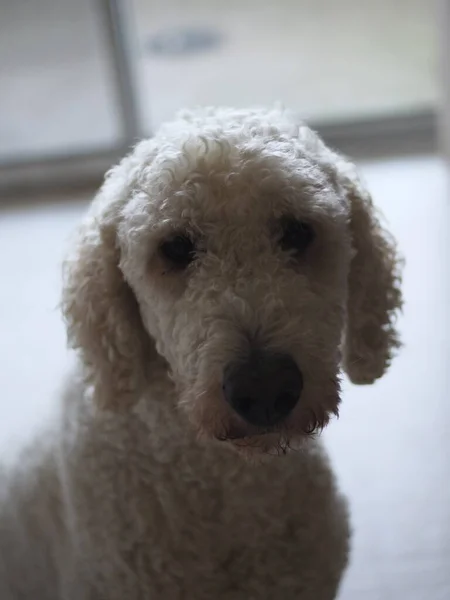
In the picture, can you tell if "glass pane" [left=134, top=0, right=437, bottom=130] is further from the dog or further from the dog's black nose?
the dog's black nose

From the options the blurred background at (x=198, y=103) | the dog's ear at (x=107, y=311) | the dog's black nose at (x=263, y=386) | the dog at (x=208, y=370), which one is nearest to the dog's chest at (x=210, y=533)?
the dog at (x=208, y=370)

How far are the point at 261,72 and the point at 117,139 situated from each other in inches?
28.4

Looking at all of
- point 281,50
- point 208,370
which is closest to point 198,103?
point 281,50

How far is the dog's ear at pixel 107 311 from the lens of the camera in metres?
1.21

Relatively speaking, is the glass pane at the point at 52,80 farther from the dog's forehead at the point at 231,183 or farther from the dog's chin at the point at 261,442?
the dog's chin at the point at 261,442

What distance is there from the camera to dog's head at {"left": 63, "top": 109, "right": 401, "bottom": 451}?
Answer: 3.43 ft

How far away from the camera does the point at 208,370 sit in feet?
3.45

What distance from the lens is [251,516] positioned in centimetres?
128

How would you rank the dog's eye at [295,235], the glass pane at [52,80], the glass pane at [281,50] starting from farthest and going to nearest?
the glass pane at [281,50] < the glass pane at [52,80] < the dog's eye at [295,235]

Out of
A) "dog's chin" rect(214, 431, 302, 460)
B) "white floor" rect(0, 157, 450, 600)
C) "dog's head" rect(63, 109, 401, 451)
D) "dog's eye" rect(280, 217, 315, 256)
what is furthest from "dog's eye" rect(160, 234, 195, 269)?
"white floor" rect(0, 157, 450, 600)

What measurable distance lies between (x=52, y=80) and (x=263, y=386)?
9.57ft

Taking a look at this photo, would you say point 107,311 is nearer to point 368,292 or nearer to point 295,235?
point 295,235

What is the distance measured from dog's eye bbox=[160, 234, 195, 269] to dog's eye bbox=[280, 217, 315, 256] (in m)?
0.12

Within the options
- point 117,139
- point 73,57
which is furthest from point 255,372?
point 73,57
